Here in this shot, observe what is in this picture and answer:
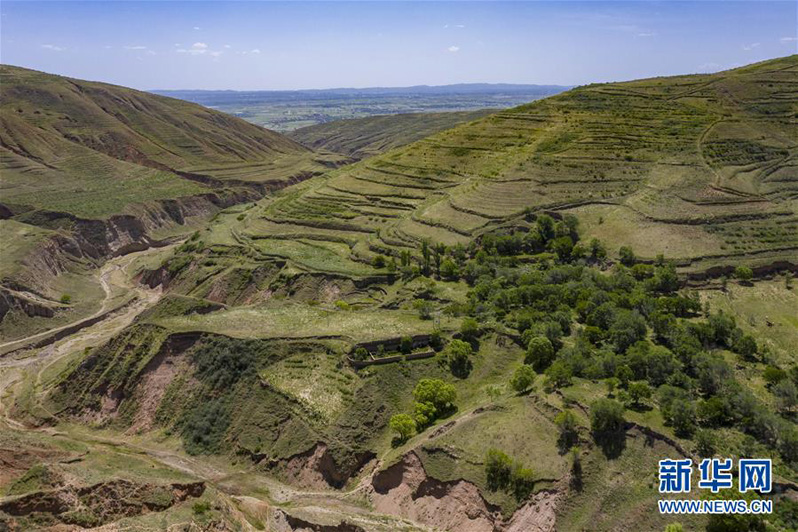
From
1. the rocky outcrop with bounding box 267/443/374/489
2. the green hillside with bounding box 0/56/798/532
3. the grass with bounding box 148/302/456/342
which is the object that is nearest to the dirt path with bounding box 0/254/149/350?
the green hillside with bounding box 0/56/798/532

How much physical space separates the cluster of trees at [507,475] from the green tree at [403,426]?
8462mm

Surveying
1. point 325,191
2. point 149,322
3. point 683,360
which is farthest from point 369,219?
point 683,360

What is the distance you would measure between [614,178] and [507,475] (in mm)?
77986

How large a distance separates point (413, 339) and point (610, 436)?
23066mm

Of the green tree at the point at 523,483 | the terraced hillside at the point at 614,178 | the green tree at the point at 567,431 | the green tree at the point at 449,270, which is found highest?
the terraced hillside at the point at 614,178

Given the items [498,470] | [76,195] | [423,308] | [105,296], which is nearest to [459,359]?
[423,308]

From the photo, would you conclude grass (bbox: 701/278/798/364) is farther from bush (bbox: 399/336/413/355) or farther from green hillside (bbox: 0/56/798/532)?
bush (bbox: 399/336/413/355)

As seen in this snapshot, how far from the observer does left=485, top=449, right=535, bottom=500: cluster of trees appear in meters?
37.6

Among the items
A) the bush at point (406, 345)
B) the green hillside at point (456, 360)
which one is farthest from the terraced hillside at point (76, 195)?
the bush at point (406, 345)

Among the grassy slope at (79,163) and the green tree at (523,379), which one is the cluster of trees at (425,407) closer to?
the green tree at (523,379)

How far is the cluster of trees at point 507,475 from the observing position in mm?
37562

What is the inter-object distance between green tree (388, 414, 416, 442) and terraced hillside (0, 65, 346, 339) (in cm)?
7180

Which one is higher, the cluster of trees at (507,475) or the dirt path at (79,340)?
the cluster of trees at (507,475)

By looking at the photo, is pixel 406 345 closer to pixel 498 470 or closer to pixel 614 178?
pixel 498 470
